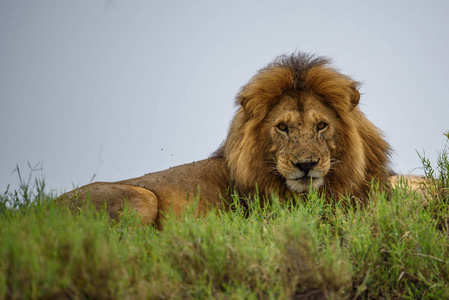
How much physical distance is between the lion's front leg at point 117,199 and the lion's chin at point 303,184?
4.69 ft

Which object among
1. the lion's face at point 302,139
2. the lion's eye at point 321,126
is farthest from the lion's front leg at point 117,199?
the lion's eye at point 321,126

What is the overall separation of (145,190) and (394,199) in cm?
264

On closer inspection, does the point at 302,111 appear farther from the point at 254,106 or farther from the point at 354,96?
the point at 354,96

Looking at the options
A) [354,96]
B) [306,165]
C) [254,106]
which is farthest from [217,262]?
[354,96]

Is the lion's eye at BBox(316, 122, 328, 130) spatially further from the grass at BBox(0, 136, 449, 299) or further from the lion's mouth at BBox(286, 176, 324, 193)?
the grass at BBox(0, 136, 449, 299)

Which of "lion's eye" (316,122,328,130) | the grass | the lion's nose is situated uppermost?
"lion's eye" (316,122,328,130)

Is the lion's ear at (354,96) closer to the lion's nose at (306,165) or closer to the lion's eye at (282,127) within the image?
the lion's eye at (282,127)

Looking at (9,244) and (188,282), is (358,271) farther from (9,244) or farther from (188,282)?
(9,244)

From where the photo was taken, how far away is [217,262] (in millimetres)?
2945

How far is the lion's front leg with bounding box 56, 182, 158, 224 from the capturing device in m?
4.66

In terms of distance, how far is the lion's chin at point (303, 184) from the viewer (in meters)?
4.73

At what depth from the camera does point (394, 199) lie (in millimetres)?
3689

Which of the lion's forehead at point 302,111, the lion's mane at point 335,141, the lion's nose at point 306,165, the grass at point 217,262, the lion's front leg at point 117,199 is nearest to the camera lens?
the grass at point 217,262

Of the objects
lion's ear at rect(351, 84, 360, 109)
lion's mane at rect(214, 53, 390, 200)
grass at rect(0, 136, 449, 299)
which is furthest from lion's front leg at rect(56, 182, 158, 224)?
lion's ear at rect(351, 84, 360, 109)
